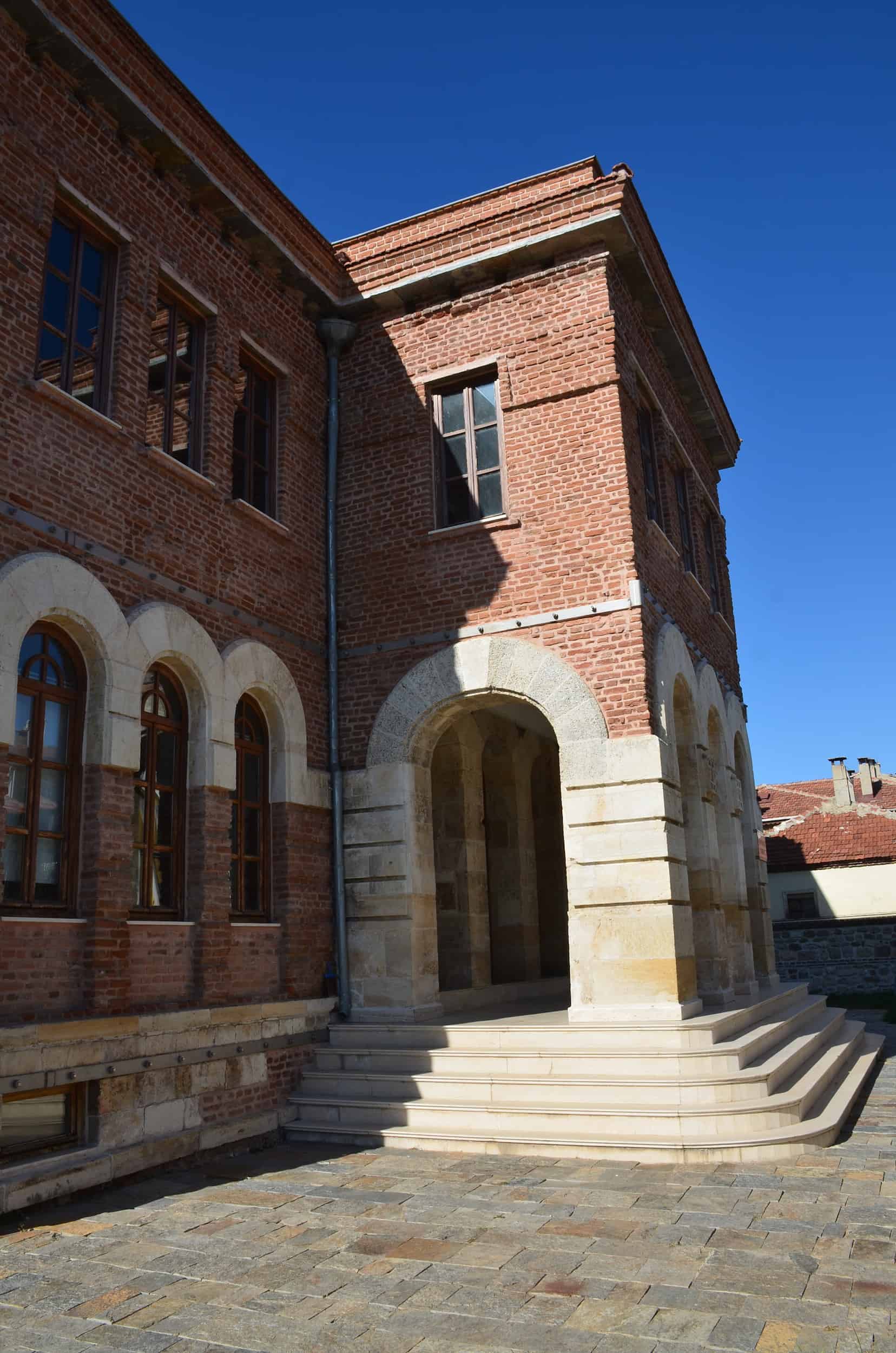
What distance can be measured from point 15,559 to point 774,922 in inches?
→ 925

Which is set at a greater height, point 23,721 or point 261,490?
point 261,490

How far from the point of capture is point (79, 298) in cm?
862

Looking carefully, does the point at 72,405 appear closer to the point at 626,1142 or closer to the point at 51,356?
the point at 51,356

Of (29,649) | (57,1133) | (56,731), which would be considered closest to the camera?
(57,1133)

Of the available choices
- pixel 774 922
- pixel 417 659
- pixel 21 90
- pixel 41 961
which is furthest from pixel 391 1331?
pixel 774 922

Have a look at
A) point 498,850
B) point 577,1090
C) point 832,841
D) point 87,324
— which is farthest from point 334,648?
point 832,841

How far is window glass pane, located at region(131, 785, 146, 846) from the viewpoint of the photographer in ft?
27.4

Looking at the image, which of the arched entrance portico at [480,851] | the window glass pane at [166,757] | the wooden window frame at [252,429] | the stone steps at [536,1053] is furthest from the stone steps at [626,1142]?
the wooden window frame at [252,429]

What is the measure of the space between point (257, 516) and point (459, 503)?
2.31 m

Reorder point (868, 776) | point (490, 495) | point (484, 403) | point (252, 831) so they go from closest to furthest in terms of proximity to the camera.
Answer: point (252, 831) < point (490, 495) < point (484, 403) < point (868, 776)

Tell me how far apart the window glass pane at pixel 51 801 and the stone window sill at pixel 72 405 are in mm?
2762

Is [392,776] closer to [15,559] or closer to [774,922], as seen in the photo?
[15,559]

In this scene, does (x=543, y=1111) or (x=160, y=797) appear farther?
(x=160, y=797)

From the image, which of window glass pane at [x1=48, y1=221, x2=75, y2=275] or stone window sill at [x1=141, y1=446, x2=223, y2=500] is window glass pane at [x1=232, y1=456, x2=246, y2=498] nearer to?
stone window sill at [x1=141, y1=446, x2=223, y2=500]
